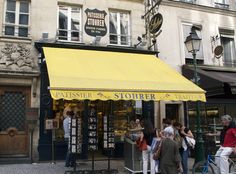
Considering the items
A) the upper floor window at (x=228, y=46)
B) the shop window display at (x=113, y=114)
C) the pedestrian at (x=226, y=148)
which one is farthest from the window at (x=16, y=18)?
the upper floor window at (x=228, y=46)

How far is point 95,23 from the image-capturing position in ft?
38.4

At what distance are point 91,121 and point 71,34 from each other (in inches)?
164

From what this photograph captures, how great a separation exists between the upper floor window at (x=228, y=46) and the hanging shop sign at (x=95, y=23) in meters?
6.14

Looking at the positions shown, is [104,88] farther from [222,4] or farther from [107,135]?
[222,4]

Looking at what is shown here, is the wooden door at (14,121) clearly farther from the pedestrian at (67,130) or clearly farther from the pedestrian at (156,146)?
the pedestrian at (156,146)

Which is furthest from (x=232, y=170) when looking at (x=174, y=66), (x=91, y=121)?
(x=174, y=66)

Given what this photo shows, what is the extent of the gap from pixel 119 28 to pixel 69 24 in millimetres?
2084

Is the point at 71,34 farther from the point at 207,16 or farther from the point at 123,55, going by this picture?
the point at 207,16

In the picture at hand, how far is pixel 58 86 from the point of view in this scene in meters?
7.44

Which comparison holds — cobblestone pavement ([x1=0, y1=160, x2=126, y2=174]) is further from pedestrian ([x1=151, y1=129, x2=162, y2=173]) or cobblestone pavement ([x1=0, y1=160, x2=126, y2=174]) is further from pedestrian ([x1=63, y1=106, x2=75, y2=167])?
pedestrian ([x1=151, y1=129, x2=162, y2=173])

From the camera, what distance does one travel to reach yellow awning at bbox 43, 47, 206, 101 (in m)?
7.75

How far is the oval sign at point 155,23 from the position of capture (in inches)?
435

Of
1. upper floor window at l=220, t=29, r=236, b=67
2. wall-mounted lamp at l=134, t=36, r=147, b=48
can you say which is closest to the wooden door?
wall-mounted lamp at l=134, t=36, r=147, b=48

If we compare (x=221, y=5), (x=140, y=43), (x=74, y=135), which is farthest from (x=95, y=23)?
(x=221, y=5)
